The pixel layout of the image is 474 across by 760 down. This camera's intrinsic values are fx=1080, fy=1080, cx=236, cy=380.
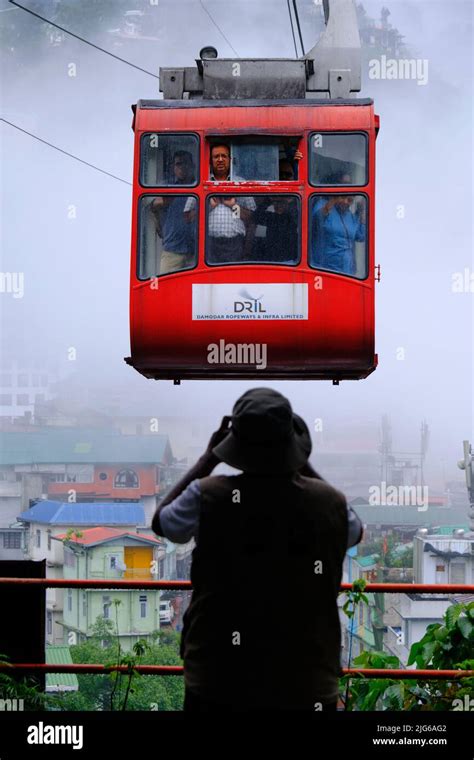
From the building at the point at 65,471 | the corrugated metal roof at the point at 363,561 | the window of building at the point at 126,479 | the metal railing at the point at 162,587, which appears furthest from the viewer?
the window of building at the point at 126,479

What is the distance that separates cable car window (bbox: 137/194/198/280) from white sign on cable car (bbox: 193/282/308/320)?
300mm

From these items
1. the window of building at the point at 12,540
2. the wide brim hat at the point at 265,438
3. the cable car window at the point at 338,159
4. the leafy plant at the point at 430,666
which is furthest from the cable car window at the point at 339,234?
the window of building at the point at 12,540

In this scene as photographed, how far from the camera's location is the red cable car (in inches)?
319

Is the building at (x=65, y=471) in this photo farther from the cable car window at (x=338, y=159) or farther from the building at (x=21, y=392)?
the cable car window at (x=338, y=159)

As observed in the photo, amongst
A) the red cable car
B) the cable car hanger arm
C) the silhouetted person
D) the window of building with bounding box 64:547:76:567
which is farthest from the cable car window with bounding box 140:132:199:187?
the window of building with bounding box 64:547:76:567

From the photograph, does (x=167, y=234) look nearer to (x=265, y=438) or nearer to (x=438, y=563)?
(x=265, y=438)

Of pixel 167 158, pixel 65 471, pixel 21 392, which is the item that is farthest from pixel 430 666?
pixel 21 392

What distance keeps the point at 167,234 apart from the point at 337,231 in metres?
1.32

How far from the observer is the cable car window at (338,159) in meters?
8.23

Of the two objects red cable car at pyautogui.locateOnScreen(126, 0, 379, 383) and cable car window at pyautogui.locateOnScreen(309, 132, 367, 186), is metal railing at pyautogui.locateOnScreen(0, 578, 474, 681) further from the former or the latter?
cable car window at pyautogui.locateOnScreen(309, 132, 367, 186)

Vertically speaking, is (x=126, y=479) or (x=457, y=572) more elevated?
(x=126, y=479)

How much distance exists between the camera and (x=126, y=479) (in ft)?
151

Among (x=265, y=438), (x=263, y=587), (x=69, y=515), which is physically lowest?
(x=69, y=515)

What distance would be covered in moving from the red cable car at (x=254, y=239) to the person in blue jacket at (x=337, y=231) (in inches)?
0.4
